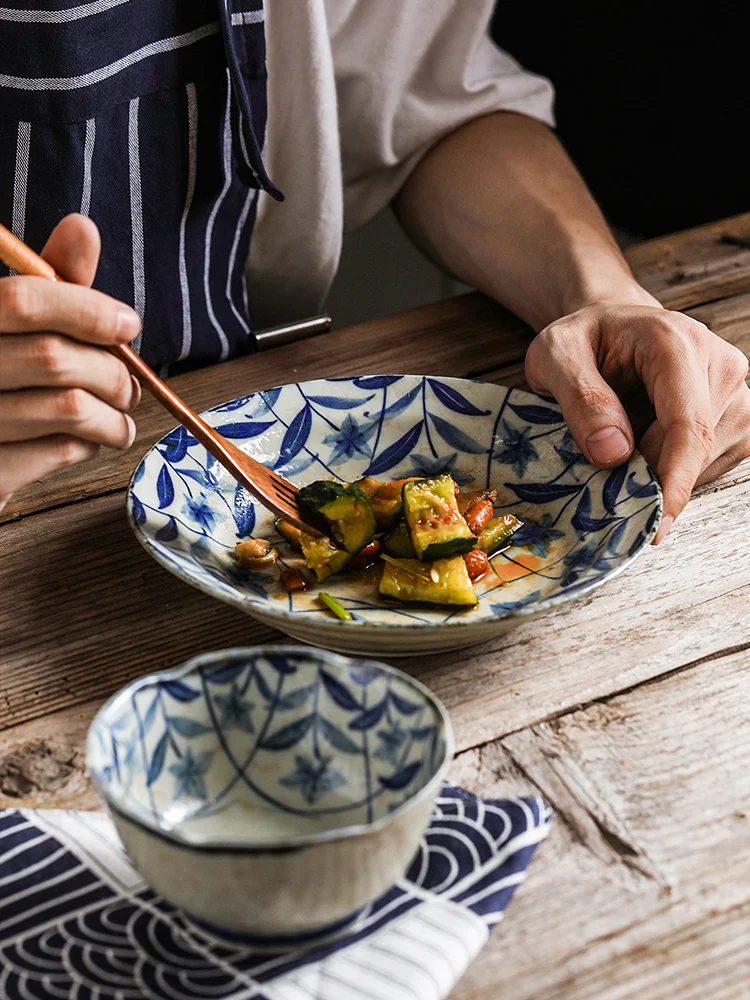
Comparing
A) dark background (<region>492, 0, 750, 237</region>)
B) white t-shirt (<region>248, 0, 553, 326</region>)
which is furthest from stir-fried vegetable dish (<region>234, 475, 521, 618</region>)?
dark background (<region>492, 0, 750, 237</region>)

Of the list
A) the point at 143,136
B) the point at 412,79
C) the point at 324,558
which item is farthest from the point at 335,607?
the point at 412,79

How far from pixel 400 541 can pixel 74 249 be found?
353mm

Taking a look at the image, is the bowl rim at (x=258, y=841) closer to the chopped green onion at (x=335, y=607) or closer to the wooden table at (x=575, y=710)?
the wooden table at (x=575, y=710)

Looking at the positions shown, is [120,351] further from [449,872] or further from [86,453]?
[449,872]

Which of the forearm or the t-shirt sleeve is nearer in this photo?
the forearm

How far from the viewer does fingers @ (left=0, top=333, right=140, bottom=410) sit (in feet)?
2.88

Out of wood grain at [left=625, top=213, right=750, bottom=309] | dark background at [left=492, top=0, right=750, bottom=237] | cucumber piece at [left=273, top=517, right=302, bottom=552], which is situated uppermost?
cucumber piece at [left=273, top=517, right=302, bottom=552]

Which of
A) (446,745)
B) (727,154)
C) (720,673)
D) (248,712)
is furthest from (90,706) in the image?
(727,154)

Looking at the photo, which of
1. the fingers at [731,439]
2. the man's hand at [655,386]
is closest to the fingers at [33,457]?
the man's hand at [655,386]

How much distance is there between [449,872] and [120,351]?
51cm

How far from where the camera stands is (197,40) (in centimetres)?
131

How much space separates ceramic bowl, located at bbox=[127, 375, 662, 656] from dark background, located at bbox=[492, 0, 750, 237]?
1805 millimetres

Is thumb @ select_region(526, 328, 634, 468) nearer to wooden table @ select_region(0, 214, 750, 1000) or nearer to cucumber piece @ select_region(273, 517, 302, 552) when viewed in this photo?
wooden table @ select_region(0, 214, 750, 1000)

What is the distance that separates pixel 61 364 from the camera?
2.90 feet
